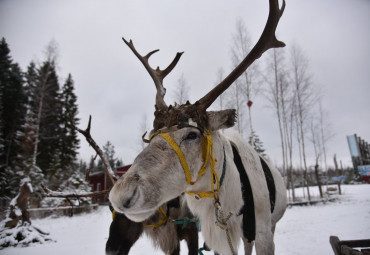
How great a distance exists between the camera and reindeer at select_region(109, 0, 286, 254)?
4.34 feet

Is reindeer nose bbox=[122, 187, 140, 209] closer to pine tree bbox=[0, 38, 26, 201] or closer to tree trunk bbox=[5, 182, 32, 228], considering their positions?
tree trunk bbox=[5, 182, 32, 228]

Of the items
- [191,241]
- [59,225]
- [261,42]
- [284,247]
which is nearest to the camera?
[261,42]

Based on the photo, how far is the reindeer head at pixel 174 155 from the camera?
123 centimetres

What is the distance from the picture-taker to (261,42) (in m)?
2.20

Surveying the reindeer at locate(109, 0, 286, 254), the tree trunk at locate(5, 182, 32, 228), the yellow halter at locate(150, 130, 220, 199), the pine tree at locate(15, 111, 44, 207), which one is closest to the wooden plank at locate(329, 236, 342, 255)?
the reindeer at locate(109, 0, 286, 254)

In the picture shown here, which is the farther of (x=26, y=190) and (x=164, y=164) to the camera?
(x=26, y=190)

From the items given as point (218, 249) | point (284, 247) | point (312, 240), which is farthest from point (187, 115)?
point (312, 240)

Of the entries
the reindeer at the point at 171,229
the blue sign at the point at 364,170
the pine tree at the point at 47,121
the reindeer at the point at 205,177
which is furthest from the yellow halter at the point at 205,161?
the blue sign at the point at 364,170

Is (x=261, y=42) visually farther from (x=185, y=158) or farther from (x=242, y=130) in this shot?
(x=242, y=130)

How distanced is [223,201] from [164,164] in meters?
0.86

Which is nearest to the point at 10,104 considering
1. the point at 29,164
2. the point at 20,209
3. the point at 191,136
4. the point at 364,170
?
the point at 29,164

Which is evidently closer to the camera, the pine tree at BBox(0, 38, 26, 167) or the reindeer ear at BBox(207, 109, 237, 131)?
the reindeer ear at BBox(207, 109, 237, 131)

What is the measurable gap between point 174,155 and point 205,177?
0.46 meters

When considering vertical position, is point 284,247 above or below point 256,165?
below
